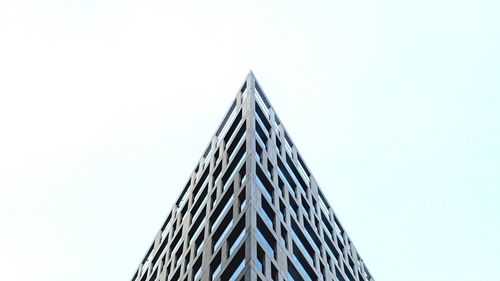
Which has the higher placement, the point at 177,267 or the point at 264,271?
the point at 177,267

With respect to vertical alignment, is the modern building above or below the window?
above

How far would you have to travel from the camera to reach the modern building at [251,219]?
1500 inches

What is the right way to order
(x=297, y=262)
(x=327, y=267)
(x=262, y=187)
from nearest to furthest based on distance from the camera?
1. (x=297, y=262)
2. (x=262, y=187)
3. (x=327, y=267)

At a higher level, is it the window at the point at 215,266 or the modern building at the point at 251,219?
the modern building at the point at 251,219

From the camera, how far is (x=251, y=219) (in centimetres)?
3778

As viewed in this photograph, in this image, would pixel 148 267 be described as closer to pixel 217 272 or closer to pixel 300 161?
pixel 300 161

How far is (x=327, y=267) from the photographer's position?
47.0 metres

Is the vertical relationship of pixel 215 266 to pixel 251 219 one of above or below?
below

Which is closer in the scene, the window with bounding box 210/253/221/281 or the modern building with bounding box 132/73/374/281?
the modern building with bounding box 132/73/374/281

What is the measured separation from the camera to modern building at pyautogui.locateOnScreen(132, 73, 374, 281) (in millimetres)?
38094

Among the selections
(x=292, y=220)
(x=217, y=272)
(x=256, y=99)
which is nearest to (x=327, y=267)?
(x=292, y=220)

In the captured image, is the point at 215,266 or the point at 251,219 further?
the point at 215,266

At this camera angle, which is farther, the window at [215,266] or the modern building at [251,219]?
the window at [215,266]

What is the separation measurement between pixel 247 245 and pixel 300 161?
24856mm
